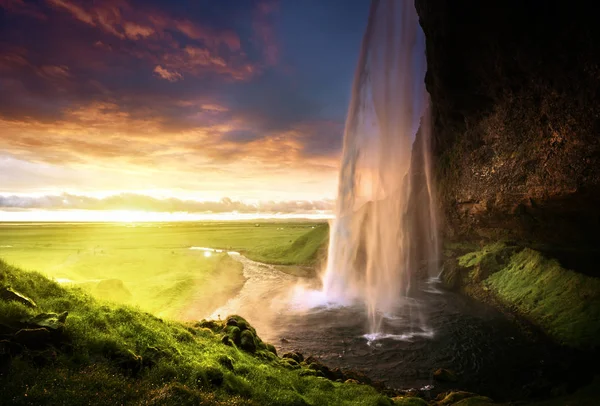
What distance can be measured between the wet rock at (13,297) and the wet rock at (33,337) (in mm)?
2775

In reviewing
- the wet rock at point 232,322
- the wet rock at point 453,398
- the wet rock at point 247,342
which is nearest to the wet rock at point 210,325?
the wet rock at point 232,322

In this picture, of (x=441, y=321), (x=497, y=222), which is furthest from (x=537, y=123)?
(x=441, y=321)

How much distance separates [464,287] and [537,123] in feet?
72.5

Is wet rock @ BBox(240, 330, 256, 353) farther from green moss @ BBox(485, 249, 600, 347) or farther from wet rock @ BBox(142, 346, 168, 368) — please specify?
green moss @ BBox(485, 249, 600, 347)

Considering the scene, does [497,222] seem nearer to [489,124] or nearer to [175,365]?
[489,124]

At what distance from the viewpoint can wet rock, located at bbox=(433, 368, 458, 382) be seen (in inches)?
742

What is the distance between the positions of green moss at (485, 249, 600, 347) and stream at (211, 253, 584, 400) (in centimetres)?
204

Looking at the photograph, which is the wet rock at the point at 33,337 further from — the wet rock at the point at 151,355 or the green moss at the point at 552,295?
the green moss at the point at 552,295

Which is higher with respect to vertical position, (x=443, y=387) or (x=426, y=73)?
(x=426, y=73)

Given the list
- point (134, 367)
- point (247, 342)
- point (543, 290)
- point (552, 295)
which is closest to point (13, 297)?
point (134, 367)

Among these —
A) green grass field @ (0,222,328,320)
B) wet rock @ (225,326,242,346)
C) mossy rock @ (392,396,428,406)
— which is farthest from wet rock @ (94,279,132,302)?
mossy rock @ (392,396,428,406)

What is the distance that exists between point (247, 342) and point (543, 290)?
29.9 metres

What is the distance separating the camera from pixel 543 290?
1182 inches

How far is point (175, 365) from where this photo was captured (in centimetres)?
1263
